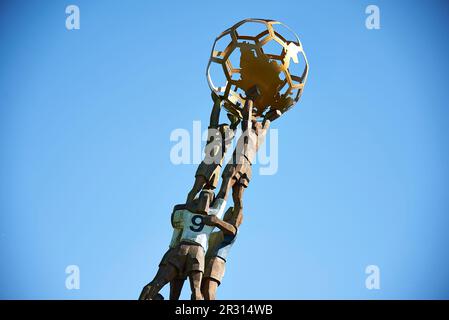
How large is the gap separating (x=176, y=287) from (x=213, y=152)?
238 centimetres

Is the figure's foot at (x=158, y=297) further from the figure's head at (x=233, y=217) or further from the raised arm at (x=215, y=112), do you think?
the raised arm at (x=215, y=112)

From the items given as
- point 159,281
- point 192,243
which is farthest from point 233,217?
point 159,281

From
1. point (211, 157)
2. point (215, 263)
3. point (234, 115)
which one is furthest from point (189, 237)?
point (234, 115)

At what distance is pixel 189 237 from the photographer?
15.3 meters

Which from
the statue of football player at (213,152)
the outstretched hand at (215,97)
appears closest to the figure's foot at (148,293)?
the statue of football player at (213,152)

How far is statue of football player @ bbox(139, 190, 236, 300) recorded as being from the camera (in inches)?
586

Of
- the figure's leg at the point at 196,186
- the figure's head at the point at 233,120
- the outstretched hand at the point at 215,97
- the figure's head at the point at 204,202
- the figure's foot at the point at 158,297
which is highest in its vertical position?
the outstretched hand at the point at 215,97

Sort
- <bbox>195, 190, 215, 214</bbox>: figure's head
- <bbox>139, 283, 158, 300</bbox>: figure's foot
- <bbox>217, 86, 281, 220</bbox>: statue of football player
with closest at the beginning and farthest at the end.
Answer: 1. <bbox>139, 283, 158, 300</bbox>: figure's foot
2. <bbox>195, 190, 215, 214</bbox>: figure's head
3. <bbox>217, 86, 281, 220</bbox>: statue of football player

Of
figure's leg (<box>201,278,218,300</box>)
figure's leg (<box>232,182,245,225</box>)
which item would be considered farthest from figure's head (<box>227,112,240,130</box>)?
figure's leg (<box>201,278,218,300</box>)

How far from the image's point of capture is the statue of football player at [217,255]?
1517 cm

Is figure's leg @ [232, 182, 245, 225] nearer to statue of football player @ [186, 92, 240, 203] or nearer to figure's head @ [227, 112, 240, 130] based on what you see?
statue of football player @ [186, 92, 240, 203]

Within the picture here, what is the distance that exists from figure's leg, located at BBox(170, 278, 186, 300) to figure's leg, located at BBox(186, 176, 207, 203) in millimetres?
1315
